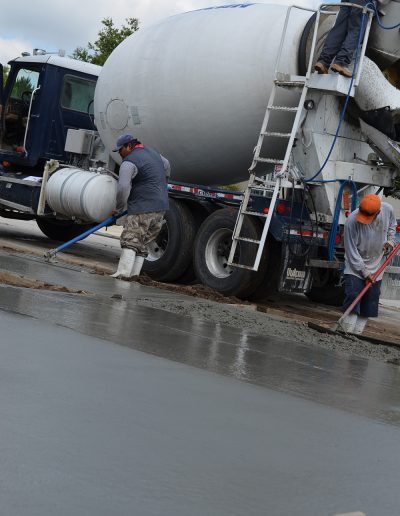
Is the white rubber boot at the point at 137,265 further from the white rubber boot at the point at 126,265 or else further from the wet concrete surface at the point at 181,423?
the wet concrete surface at the point at 181,423

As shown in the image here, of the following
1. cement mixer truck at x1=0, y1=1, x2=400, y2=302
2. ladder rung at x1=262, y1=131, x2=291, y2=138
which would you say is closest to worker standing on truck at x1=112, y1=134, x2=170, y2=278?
cement mixer truck at x1=0, y1=1, x2=400, y2=302

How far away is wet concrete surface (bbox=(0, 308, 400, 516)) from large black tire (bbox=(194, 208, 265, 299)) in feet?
18.7

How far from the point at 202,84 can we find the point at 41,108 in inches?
177

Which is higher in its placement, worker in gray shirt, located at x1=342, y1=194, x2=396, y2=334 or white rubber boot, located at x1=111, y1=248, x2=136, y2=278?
worker in gray shirt, located at x1=342, y1=194, x2=396, y2=334

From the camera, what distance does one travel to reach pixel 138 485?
3945 mm

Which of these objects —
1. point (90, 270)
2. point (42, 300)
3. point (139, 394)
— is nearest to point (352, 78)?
point (90, 270)

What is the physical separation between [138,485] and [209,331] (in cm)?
471

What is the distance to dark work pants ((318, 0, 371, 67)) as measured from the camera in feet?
38.1

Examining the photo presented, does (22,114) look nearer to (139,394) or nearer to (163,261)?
(163,261)

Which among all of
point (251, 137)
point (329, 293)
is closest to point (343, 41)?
point (251, 137)

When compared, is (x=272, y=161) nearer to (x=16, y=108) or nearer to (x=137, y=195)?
(x=137, y=195)

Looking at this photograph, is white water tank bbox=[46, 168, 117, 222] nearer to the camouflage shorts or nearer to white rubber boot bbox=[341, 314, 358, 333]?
the camouflage shorts

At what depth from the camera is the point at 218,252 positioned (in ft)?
43.4

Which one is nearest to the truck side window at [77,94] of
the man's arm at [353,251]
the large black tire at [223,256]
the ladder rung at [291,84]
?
the large black tire at [223,256]
